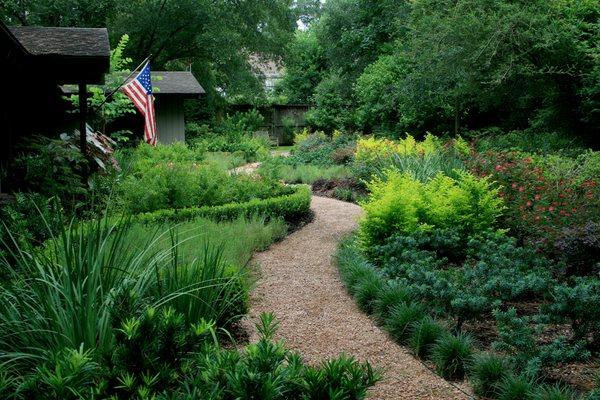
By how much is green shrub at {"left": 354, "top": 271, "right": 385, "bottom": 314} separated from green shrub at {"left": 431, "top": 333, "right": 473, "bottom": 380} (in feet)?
3.82

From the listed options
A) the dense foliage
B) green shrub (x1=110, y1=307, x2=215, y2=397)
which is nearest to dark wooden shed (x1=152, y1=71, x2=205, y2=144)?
the dense foliage

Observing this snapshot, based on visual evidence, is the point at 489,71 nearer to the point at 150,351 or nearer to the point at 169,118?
the point at 169,118

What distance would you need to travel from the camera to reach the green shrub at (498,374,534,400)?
12.1ft

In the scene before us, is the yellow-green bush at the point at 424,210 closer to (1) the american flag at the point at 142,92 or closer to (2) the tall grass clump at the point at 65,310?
(2) the tall grass clump at the point at 65,310

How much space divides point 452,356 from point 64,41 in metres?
7.88

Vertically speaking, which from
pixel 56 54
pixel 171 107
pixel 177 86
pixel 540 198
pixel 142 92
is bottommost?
pixel 540 198

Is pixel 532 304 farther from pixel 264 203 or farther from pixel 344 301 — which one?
pixel 264 203

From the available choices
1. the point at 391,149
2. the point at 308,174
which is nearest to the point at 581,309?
the point at 391,149

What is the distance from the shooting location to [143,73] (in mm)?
12820

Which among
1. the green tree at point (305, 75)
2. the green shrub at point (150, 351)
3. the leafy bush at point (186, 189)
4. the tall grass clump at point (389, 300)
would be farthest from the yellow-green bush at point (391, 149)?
the green tree at point (305, 75)

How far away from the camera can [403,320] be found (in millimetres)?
4949

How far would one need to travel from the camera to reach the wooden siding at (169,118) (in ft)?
77.8

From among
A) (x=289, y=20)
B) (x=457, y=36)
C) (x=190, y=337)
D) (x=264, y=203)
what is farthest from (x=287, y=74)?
(x=190, y=337)

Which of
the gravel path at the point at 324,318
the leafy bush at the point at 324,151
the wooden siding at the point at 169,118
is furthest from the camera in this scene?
the wooden siding at the point at 169,118
